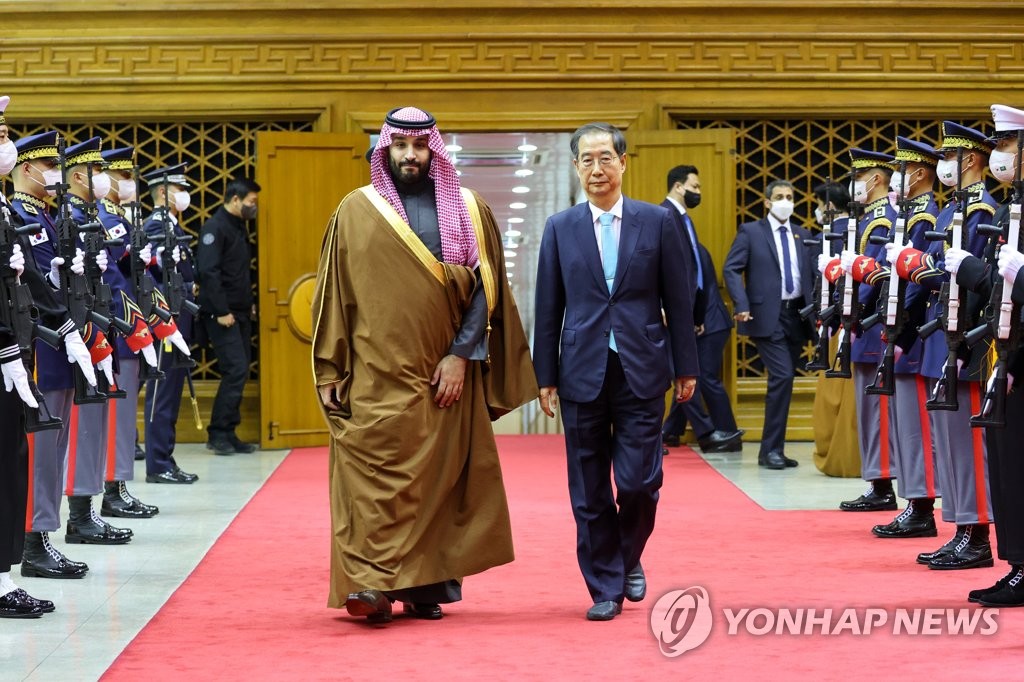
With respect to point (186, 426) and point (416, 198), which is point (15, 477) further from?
point (186, 426)

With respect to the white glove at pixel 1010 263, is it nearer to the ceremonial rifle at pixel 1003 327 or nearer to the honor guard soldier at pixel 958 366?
the ceremonial rifle at pixel 1003 327

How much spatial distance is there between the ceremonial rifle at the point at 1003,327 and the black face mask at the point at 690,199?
14.4ft

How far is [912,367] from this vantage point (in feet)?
19.4

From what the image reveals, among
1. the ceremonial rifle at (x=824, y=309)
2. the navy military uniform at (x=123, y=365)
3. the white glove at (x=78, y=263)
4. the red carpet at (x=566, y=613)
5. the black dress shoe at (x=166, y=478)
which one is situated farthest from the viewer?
the black dress shoe at (x=166, y=478)

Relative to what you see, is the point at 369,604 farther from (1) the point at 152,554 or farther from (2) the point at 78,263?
(2) the point at 78,263

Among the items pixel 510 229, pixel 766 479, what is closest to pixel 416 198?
pixel 766 479

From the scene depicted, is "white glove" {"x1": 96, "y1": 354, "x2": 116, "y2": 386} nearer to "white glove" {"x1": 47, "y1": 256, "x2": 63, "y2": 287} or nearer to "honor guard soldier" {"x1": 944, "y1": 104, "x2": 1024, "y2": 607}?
"white glove" {"x1": 47, "y1": 256, "x2": 63, "y2": 287}

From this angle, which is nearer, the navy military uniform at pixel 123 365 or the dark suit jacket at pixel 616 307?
the dark suit jacket at pixel 616 307

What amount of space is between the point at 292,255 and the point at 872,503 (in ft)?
14.0

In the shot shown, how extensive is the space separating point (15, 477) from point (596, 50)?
601 centimetres

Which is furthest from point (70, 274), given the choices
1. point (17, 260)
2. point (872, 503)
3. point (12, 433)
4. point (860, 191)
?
point (872, 503)

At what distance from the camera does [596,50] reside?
959cm

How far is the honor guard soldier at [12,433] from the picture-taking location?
439 cm

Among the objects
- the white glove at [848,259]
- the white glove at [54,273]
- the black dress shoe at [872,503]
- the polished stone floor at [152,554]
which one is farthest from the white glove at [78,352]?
the black dress shoe at [872,503]
